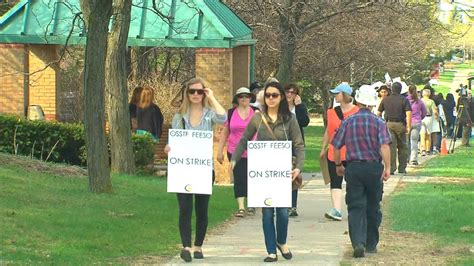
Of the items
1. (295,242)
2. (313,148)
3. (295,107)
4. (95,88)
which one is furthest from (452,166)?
(295,242)

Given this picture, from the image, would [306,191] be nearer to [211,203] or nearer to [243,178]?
[211,203]

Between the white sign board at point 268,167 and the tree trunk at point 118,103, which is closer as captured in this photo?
the white sign board at point 268,167

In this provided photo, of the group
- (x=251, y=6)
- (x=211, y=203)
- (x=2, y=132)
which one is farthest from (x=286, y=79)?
(x=211, y=203)

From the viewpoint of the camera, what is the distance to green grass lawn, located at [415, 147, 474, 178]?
21038 mm

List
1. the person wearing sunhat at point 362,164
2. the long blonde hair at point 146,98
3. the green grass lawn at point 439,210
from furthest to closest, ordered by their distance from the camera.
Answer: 1. the long blonde hair at point 146,98
2. the green grass lawn at point 439,210
3. the person wearing sunhat at point 362,164

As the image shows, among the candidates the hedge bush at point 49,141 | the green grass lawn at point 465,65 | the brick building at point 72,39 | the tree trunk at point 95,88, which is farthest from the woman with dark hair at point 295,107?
the green grass lawn at point 465,65

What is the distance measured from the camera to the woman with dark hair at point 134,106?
1831 centimetres

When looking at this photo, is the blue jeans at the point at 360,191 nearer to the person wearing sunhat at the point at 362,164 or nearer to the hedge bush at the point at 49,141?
the person wearing sunhat at the point at 362,164

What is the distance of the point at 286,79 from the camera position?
24.3 m

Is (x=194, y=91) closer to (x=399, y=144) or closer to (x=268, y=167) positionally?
(x=268, y=167)

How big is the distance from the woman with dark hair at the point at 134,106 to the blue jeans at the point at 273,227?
346 inches

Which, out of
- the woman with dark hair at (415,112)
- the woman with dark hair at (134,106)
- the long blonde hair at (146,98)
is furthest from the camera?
the woman with dark hair at (415,112)

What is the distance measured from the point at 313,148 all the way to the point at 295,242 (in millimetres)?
20038

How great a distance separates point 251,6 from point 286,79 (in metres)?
2.07
